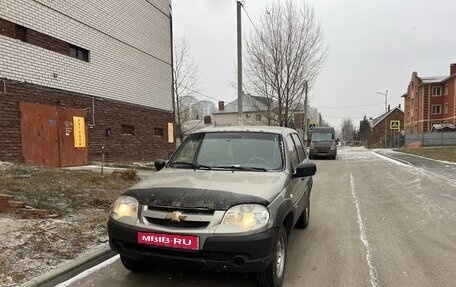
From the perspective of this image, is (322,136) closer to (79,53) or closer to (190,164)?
(79,53)

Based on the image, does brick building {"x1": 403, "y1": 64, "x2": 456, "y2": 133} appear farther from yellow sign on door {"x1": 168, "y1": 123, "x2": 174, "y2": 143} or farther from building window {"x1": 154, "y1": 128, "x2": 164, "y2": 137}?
building window {"x1": 154, "y1": 128, "x2": 164, "y2": 137}

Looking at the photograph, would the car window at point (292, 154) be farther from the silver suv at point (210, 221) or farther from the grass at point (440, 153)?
the grass at point (440, 153)

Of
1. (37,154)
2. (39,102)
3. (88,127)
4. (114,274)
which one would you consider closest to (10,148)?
(37,154)

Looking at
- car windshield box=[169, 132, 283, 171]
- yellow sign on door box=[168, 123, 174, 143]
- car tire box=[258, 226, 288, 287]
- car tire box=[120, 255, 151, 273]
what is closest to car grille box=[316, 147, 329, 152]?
yellow sign on door box=[168, 123, 174, 143]

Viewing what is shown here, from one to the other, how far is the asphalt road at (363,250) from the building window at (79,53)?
10827 mm

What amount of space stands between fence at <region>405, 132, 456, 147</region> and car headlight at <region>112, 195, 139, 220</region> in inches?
1714

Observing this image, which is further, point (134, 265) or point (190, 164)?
point (190, 164)

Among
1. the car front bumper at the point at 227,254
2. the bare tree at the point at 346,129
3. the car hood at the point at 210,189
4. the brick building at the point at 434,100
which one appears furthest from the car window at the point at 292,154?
the bare tree at the point at 346,129

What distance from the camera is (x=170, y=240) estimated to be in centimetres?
356

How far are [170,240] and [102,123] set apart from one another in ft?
44.4

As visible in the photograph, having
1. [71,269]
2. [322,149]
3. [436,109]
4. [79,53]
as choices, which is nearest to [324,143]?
[322,149]

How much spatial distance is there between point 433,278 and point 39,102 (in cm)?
1223

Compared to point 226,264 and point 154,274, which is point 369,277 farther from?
point 154,274

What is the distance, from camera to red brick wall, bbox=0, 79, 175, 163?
11.4 m
